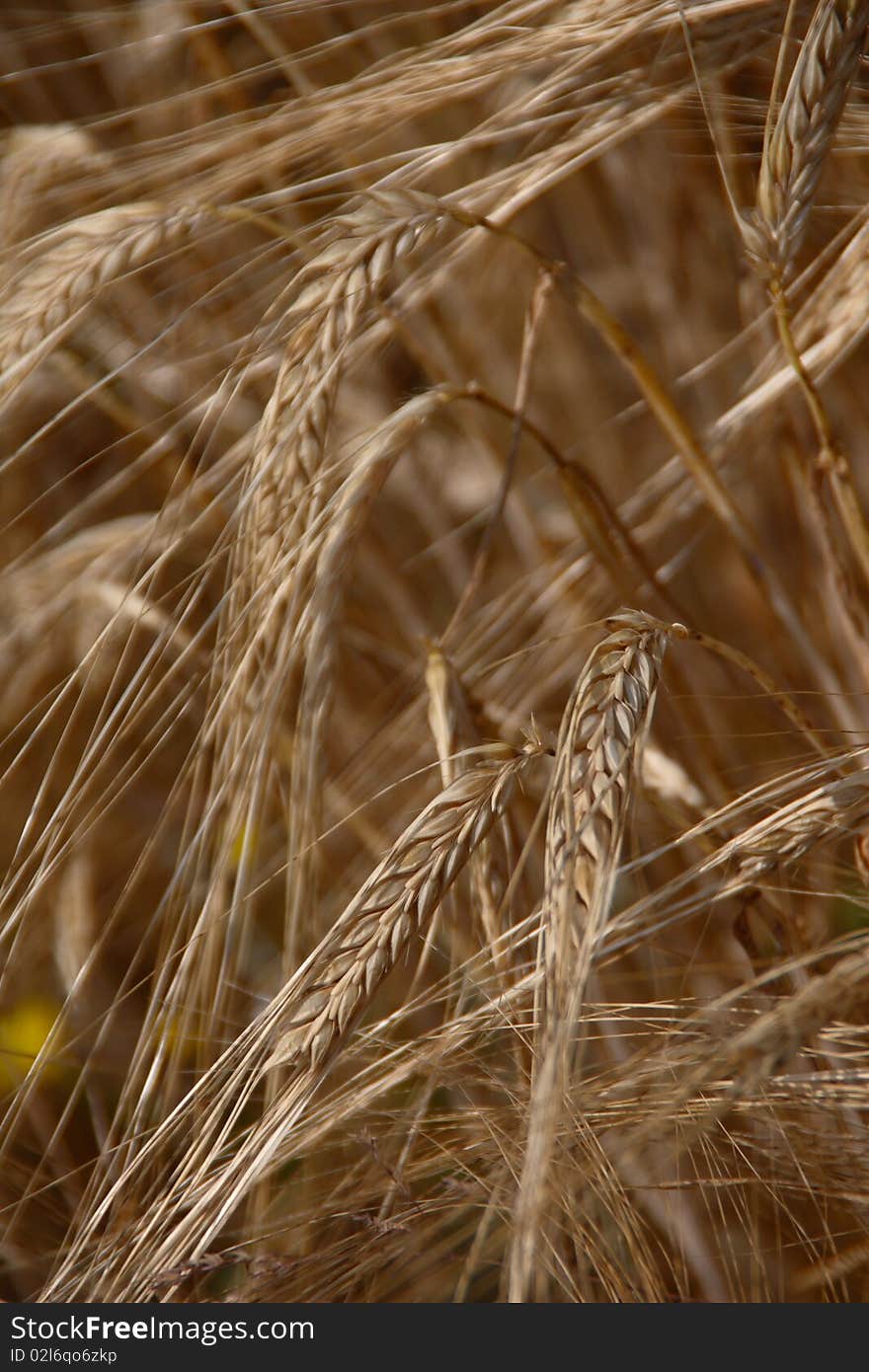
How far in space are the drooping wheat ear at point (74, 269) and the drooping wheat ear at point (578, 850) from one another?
396 millimetres

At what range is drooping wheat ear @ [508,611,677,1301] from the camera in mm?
424

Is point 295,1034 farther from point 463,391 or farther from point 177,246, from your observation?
point 177,246

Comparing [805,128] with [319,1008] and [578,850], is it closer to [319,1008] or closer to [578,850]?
[578,850]

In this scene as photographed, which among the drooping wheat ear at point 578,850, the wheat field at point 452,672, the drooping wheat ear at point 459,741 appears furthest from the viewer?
the drooping wheat ear at point 459,741

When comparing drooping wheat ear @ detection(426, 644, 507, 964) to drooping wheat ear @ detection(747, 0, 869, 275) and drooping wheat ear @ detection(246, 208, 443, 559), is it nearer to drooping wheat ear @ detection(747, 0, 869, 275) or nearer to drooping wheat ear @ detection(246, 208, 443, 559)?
drooping wheat ear @ detection(246, 208, 443, 559)

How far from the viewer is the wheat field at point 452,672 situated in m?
0.53

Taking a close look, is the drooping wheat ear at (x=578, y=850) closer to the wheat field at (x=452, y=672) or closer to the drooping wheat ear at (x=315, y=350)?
the wheat field at (x=452, y=672)

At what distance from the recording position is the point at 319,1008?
524mm

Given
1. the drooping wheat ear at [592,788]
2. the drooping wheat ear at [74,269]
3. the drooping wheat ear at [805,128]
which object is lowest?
the drooping wheat ear at [592,788]

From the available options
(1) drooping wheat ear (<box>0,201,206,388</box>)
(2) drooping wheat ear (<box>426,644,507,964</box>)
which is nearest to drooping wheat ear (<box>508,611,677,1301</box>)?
(2) drooping wheat ear (<box>426,644,507,964</box>)

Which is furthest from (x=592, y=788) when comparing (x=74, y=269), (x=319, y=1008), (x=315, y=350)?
(x=74, y=269)

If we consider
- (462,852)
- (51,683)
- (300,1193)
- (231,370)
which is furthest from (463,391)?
(51,683)

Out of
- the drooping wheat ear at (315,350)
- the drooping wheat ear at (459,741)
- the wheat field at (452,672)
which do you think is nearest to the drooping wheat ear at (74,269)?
the wheat field at (452,672)

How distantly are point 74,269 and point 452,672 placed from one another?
364mm
